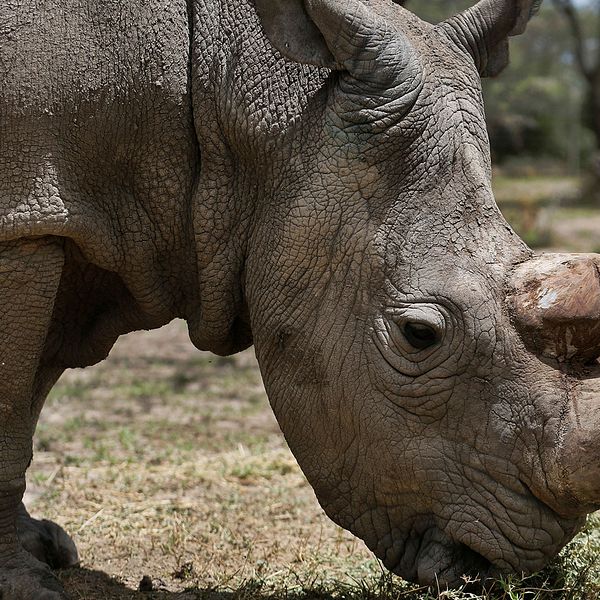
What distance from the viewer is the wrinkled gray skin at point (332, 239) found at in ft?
12.5

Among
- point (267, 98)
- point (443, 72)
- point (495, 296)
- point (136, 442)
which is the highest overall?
point (443, 72)

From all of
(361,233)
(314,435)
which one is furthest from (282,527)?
(361,233)

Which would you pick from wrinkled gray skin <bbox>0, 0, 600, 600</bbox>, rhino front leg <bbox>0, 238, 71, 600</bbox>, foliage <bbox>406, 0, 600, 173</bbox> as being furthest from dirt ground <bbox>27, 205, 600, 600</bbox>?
foliage <bbox>406, 0, 600, 173</bbox>

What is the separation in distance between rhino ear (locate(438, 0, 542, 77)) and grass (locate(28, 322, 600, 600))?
1.80 meters

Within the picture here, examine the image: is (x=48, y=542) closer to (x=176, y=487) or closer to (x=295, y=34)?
(x=176, y=487)

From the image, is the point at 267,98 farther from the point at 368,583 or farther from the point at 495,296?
the point at 368,583

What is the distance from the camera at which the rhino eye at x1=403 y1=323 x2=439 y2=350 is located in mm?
3873

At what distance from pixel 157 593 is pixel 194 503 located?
140cm

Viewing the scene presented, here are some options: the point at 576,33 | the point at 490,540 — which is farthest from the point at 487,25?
the point at 576,33

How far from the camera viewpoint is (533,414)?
3.72 metres

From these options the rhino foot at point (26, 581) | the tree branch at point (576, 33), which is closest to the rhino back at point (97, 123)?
the rhino foot at point (26, 581)

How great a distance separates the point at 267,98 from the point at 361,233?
595mm

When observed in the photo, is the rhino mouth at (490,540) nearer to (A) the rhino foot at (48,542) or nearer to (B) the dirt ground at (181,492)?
(B) the dirt ground at (181,492)

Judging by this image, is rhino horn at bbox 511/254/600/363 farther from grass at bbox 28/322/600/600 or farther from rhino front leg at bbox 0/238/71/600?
rhino front leg at bbox 0/238/71/600
